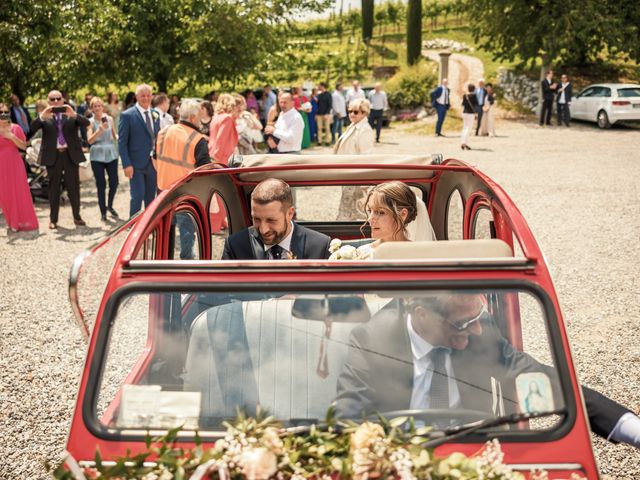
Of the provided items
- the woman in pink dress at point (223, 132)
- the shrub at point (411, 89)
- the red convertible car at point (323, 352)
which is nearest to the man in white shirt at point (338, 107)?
the shrub at point (411, 89)

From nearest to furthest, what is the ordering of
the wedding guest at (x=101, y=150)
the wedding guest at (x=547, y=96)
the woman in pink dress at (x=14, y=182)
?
1. the woman in pink dress at (x=14, y=182)
2. the wedding guest at (x=101, y=150)
3. the wedding guest at (x=547, y=96)

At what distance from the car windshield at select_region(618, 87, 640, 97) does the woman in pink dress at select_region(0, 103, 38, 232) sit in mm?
20088

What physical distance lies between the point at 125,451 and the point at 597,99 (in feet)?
83.7

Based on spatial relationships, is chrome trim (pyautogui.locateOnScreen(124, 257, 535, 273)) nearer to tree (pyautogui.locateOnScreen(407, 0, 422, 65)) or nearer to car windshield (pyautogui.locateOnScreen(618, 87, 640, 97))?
car windshield (pyautogui.locateOnScreen(618, 87, 640, 97))

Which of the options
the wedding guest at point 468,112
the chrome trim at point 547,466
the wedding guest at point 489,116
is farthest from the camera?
the wedding guest at point 489,116

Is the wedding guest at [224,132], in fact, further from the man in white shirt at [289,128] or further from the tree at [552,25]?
the tree at [552,25]

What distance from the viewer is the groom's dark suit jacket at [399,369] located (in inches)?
107

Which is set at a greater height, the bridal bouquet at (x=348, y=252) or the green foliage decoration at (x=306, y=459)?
the bridal bouquet at (x=348, y=252)

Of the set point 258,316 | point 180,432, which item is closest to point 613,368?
point 258,316

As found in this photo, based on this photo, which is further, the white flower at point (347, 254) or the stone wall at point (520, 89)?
the stone wall at point (520, 89)

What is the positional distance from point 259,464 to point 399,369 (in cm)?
71

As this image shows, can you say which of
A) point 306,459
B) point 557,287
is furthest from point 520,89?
point 306,459

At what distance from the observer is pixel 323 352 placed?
113 inches

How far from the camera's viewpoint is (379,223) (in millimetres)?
4445
